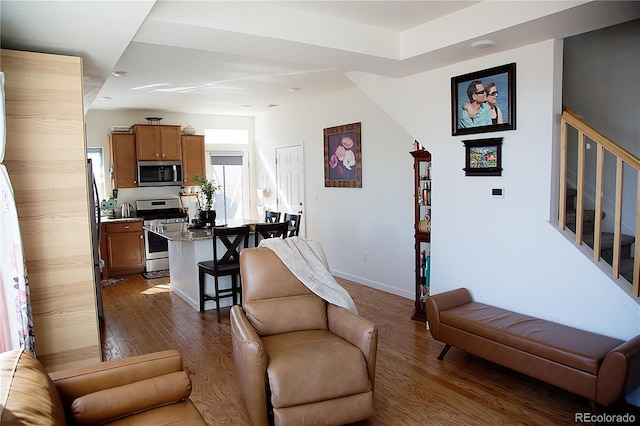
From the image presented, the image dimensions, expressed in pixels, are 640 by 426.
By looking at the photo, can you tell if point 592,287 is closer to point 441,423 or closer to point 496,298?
point 496,298

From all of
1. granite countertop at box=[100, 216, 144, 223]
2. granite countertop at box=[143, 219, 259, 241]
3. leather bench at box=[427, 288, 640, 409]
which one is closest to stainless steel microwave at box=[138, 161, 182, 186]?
granite countertop at box=[100, 216, 144, 223]

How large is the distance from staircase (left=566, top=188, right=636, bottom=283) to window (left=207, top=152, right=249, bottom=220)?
19.3 ft

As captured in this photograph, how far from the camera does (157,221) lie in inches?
280

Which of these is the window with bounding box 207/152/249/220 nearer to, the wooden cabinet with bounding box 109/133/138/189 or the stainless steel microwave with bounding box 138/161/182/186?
the stainless steel microwave with bounding box 138/161/182/186

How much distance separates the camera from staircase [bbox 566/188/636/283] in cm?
335

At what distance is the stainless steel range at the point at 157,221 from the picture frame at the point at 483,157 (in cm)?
469

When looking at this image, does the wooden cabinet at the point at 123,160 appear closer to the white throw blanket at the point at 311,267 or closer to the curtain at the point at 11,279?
the white throw blanket at the point at 311,267

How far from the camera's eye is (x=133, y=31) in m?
2.57

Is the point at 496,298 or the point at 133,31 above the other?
the point at 133,31

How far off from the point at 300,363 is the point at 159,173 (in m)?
5.67

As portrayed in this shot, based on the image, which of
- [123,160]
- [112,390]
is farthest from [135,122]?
[112,390]

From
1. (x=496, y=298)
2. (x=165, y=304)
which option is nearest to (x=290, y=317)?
(x=496, y=298)

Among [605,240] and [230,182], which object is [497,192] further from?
[230,182]

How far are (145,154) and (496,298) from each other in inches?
227
